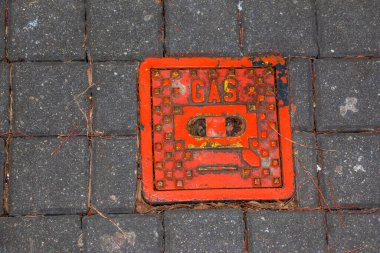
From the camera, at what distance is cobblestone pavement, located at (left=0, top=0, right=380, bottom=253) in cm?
227

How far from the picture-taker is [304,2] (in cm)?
244

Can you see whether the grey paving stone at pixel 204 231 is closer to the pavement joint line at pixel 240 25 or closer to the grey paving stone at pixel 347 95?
the grey paving stone at pixel 347 95

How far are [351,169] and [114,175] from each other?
4.26 feet

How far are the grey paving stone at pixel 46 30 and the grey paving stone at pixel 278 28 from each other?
3.08 ft

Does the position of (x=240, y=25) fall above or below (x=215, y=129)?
above

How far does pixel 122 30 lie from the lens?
2.38 m

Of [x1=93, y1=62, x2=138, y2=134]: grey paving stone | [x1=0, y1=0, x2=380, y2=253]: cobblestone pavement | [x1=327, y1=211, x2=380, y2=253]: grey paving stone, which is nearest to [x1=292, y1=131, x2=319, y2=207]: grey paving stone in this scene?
[x1=0, y1=0, x2=380, y2=253]: cobblestone pavement

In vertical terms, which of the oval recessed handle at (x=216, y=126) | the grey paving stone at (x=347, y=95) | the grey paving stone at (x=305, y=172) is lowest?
the grey paving stone at (x=305, y=172)

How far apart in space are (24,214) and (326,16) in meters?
2.00

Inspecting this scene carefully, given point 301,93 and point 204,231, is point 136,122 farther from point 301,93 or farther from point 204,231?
point 301,93

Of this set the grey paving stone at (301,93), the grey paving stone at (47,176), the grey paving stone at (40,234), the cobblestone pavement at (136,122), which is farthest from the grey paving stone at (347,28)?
the grey paving stone at (40,234)

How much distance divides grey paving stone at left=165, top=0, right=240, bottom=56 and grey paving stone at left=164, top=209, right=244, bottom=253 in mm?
884

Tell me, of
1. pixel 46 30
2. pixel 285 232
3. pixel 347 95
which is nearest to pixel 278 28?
pixel 347 95

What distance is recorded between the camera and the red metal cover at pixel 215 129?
2.31 metres
